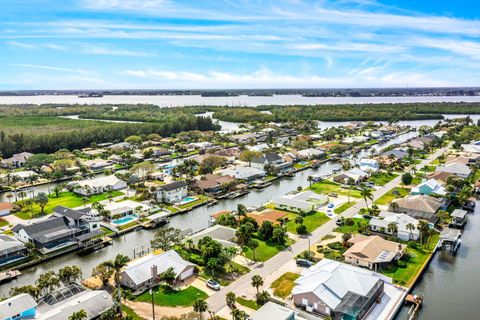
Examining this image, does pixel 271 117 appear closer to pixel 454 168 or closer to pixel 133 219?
pixel 454 168

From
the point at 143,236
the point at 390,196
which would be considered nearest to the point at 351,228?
the point at 390,196

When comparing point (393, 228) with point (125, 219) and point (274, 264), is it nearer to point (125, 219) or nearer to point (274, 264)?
point (274, 264)

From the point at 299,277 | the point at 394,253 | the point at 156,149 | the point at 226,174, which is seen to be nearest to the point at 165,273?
the point at 299,277

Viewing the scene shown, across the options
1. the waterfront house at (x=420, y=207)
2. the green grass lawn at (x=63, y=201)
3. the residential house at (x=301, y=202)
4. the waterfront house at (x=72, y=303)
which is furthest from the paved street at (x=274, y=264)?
the green grass lawn at (x=63, y=201)

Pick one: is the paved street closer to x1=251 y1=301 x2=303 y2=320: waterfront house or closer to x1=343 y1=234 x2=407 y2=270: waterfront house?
x1=251 y1=301 x2=303 y2=320: waterfront house

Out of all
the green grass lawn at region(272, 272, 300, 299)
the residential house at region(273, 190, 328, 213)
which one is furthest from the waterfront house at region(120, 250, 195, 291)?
the residential house at region(273, 190, 328, 213)
